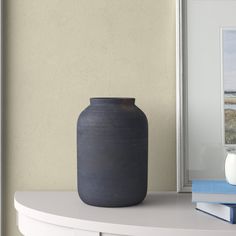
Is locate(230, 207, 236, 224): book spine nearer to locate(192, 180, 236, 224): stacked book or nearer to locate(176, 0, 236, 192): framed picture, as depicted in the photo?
locate(192, 180, 236, 224): stacked book

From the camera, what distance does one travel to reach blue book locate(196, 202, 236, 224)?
2.97ft

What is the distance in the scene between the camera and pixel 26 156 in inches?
49.7

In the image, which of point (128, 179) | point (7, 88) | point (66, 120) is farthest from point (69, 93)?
point (128, 179)

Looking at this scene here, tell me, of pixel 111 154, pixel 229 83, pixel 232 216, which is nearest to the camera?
pixel 232 216

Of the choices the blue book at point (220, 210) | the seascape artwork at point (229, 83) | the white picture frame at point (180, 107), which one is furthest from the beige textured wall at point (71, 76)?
the blue book at point (220, 210)

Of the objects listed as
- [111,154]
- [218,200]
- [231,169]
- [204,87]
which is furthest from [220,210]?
[204,87]

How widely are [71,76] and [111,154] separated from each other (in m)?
0.32

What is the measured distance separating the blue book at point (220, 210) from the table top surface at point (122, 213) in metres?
0.01

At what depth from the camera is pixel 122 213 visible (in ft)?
3.23

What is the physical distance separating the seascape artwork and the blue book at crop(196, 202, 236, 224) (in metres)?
0.26

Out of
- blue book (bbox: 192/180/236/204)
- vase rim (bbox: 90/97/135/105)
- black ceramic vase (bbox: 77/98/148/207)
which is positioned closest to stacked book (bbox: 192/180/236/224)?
blue book (bbox: 192/180/236/204)

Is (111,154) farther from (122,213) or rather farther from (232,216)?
(232,216)

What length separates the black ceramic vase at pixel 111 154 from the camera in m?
1.02

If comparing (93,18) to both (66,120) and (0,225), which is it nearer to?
(66,120)
